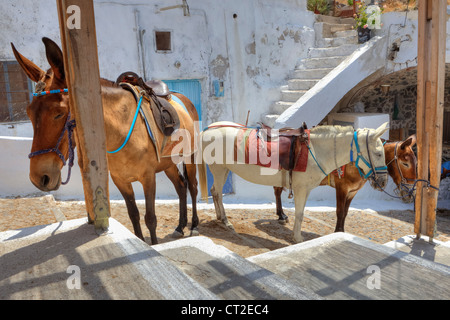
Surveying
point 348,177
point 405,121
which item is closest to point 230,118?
point 348,177

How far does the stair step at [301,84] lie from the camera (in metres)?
8.18

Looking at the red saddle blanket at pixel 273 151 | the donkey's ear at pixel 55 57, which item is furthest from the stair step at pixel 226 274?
the red saddle blanket at pixel 273 151

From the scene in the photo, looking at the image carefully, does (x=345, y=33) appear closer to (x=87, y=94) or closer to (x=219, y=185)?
(x=219, y=185)

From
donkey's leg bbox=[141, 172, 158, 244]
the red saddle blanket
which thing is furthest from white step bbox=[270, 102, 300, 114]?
donkey's leg bbox=[141, 172, 158, 244]

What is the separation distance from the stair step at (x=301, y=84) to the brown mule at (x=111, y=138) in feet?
12.8

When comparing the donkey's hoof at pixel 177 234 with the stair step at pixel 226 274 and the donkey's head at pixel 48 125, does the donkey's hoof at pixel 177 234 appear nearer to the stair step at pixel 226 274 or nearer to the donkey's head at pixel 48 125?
the stair step at pixel 226 274

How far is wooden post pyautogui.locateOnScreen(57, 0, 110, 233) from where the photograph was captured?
2.26 meters

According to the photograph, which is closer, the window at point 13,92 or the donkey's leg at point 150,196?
the donkey's leg at point 150,196

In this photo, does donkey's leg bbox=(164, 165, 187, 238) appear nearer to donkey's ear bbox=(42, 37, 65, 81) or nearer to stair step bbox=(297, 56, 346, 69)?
donkey's ear bbox=(42, 37, 65, 81)

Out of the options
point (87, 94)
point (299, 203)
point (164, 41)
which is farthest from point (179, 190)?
point (164, 41)

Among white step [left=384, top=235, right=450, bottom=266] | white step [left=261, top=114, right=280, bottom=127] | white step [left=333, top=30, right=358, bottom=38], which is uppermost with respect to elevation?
white step [left=333, top=30, right=358, bottom=38]

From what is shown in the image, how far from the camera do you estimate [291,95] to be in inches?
330

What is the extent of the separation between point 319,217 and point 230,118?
3230mm

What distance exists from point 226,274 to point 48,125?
176 centimetres
